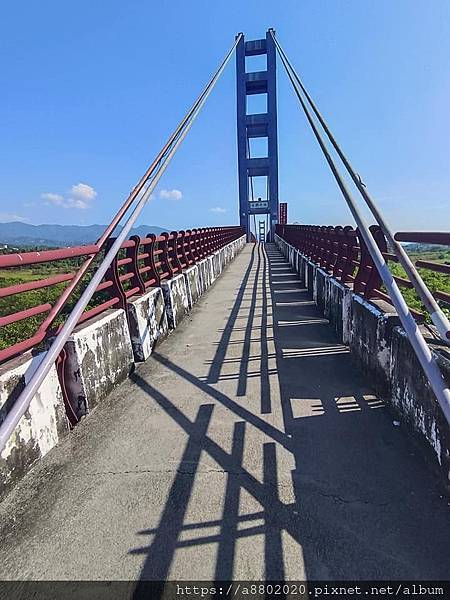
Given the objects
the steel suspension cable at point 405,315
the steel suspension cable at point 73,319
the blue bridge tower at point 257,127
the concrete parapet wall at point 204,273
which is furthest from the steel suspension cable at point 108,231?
the blue bridge tower at point 257,127

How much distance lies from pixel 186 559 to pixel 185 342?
4.09 meters

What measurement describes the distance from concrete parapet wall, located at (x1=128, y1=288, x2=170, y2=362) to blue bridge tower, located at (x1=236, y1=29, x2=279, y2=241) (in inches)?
1769

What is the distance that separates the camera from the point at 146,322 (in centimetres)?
538

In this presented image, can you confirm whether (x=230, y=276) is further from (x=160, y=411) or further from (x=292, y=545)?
(x=292, y=545)

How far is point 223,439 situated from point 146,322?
8.35 feet

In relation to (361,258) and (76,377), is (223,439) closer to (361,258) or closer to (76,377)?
(76,377)

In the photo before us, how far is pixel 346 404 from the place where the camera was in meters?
3.74

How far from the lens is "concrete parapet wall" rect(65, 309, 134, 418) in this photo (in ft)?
11.5

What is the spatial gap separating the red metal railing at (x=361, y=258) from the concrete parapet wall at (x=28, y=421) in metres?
2.76

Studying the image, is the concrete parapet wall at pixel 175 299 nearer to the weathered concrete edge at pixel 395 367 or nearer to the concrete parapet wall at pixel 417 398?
the weathered concrete edge at pixel 395 367

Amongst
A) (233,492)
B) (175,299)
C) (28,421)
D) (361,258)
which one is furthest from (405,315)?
(175,299)

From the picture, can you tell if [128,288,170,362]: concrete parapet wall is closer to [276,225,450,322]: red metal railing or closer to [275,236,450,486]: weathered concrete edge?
[275,236,450,486]: weathered concrete edge

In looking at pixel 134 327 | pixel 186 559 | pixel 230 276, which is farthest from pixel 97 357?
pixel 230 276

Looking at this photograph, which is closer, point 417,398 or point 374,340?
Result: point 417,398
